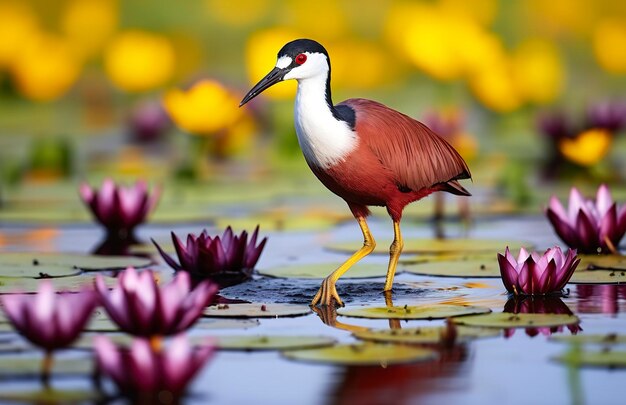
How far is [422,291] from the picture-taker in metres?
6.89

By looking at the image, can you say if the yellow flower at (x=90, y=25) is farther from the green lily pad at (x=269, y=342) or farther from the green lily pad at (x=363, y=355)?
the green lily pad at (x=363, y=355)

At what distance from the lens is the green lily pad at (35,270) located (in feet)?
23.5

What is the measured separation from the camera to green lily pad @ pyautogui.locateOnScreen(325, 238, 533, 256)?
8461mm

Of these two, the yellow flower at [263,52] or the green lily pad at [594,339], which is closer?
the green lily pad at [594,339]

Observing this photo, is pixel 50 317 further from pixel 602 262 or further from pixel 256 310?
pixel 602 262

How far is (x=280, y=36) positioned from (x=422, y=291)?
37.7ft

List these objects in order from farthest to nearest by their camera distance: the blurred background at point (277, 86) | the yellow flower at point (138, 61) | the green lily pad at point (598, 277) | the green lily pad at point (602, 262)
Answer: the yellow flower at point (138, 61) < the blurred background at point (277, 86) < the green lily pad at point (602, 262) < the green lily pad at point (598, 277)

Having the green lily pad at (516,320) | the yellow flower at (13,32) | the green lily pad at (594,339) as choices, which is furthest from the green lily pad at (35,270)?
the yellow flower at (13,32)

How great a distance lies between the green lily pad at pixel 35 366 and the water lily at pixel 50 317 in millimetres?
163

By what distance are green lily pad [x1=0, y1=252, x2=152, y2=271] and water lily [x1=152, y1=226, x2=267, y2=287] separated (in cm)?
49

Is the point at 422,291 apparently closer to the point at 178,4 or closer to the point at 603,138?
the point at 603,138

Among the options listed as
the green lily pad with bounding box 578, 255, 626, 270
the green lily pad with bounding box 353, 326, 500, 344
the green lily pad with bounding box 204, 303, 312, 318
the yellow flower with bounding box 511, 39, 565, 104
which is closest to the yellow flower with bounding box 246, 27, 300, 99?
the yellow flower with bounding box 511, 39, 565, 104

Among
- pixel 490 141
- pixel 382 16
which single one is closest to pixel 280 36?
pixel 490 141

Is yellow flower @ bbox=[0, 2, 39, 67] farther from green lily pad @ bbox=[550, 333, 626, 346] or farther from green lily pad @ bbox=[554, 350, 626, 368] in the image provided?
green lily pad @ bbox=[554, 350, 626, 368]
